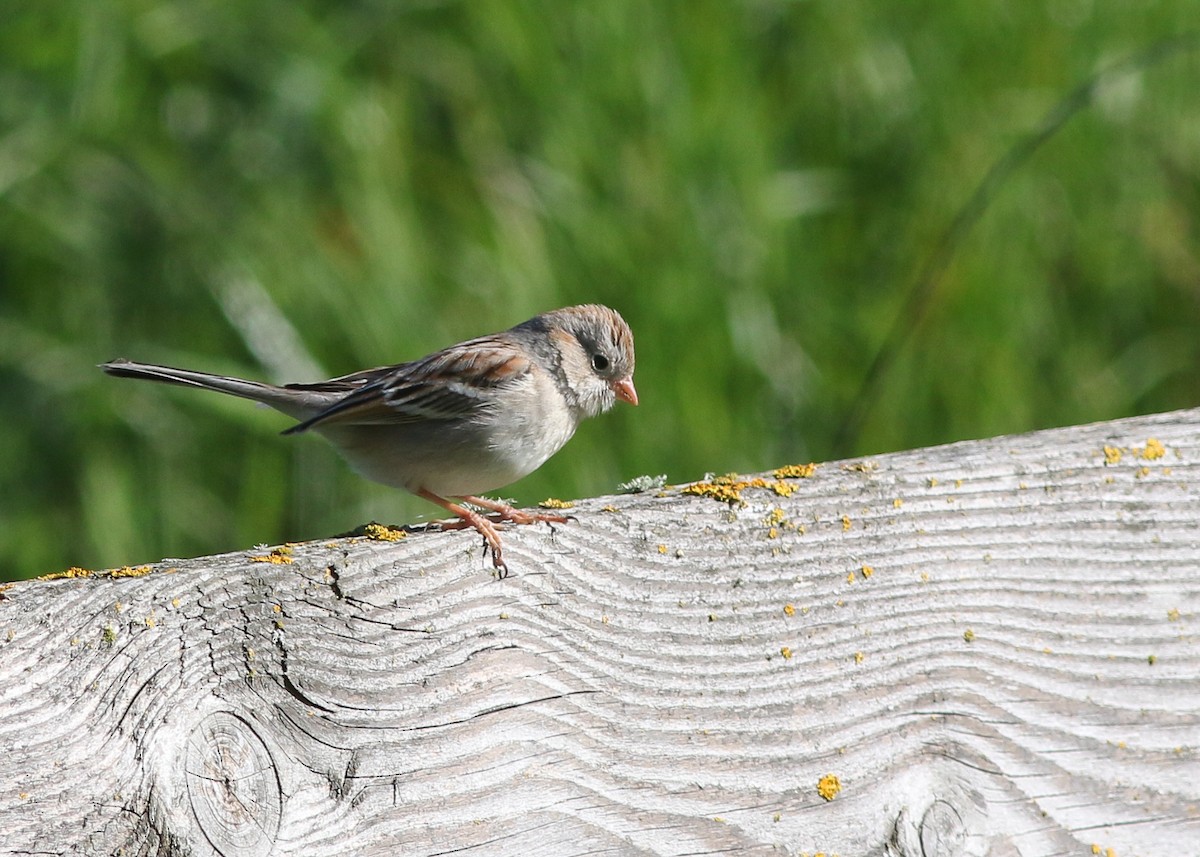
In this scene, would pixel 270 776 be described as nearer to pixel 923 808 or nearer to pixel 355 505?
pixel 923 808

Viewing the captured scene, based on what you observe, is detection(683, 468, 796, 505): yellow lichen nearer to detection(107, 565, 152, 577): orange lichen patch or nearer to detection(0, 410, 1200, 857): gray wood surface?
detection(0, 410, 1200, 857): gray wood surface

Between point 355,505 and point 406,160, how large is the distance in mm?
1191

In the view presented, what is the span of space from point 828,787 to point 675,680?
26cm

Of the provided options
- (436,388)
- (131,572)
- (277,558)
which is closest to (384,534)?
(277,558)

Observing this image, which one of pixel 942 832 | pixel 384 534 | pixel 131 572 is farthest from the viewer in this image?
pixel 384 534

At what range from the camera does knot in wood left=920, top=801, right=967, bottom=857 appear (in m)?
1.79

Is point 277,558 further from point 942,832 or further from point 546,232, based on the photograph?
point 546,232

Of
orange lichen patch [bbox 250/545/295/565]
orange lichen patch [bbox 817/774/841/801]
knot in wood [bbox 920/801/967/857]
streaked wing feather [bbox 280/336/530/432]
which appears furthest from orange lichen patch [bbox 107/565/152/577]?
streaked wing feather [bbox 280/336/530/432]

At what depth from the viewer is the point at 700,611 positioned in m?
1.89

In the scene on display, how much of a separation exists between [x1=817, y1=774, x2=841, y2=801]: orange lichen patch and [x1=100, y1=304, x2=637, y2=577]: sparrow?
133cm

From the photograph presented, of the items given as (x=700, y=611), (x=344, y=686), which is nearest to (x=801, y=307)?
(x=700, y=611)

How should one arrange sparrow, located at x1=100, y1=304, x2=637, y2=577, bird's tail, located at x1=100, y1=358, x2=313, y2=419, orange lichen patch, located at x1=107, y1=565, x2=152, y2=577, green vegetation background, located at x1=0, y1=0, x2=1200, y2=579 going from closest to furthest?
orange lichen patch, located at x1=107, y1=565, x2=152, y2=577 < bird's tail, located at x1=100, y1=358, x2=313, y2=419 < sparrow, located at x1=100, y1=304, x2=637, y2=577 < green vegetation background, located at x1=0, y1=0, x2=1200, y2=579

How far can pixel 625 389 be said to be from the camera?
356 cm

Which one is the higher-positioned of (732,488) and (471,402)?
(471,402)
